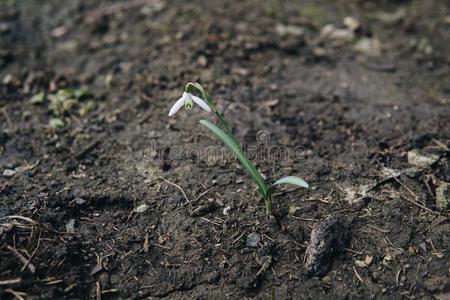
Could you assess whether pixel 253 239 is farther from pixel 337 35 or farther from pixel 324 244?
pixel 337 35

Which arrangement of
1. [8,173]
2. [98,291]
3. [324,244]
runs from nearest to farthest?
[98,291] → [324,244] → [8,173]

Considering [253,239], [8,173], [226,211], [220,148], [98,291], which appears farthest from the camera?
[220,148]

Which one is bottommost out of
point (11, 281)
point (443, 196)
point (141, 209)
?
point (443, 196)

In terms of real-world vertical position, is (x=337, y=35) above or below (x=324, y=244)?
above

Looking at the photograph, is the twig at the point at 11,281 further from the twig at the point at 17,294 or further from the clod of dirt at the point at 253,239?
the clod of dirt at the point at 253,239

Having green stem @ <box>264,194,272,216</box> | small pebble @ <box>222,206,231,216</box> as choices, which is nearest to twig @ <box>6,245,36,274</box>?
small pebble @ <box>222,206,231,216</box>

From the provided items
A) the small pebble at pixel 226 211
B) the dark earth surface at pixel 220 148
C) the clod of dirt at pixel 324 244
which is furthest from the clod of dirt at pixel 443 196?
the small pebble at pixel 226 211

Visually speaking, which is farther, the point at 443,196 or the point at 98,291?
the point at 443,196

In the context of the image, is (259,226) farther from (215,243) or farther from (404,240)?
(404,240)

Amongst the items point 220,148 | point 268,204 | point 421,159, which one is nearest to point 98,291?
point 268,204
